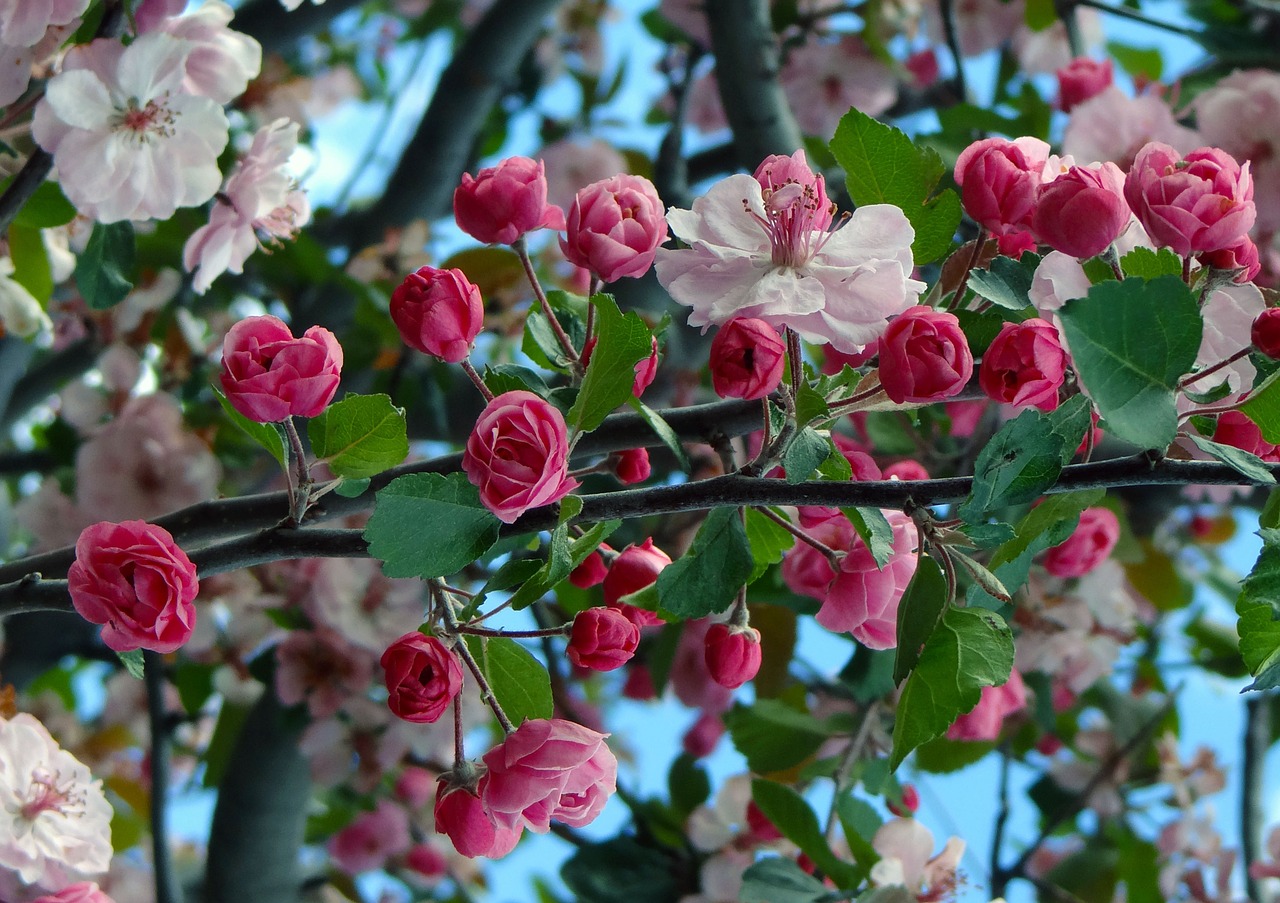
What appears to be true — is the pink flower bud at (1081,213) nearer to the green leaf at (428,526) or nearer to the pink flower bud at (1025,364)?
the pink flower bud at (1025,364)

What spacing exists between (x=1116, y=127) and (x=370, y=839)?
4.24ft

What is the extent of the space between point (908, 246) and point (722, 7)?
3.25 feet

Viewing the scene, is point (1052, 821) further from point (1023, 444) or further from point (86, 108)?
point (86, 108)

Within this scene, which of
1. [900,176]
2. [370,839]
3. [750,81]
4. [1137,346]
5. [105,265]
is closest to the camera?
[1137,346]

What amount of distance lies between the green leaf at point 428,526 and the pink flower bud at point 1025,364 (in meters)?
0.22

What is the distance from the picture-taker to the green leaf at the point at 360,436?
500mm

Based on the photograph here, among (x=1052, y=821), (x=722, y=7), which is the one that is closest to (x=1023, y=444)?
(x=1052, y=821)

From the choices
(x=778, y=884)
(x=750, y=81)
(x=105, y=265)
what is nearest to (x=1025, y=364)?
(x=778, y=884)

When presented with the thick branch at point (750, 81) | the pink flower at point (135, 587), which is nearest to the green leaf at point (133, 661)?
the pink flower at point (135, 587)

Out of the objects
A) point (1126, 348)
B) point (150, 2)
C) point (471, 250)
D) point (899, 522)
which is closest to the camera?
point (1126, 348)

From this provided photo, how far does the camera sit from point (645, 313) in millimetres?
1283

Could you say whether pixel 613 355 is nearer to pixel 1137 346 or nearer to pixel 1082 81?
pixel 1137 346

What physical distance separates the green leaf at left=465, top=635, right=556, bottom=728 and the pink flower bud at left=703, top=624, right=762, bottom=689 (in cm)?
9

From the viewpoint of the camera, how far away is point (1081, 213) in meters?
0.47
